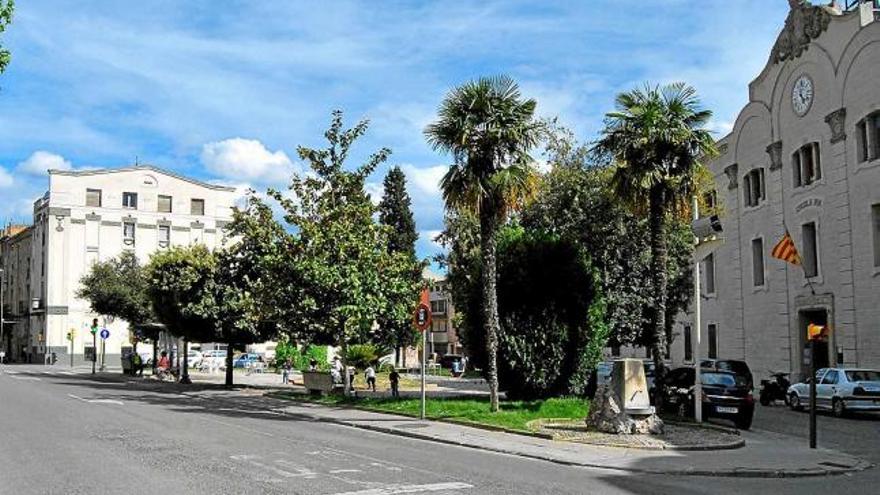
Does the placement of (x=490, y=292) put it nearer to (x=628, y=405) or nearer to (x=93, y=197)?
(x=628, y=405)

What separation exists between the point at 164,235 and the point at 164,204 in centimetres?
304

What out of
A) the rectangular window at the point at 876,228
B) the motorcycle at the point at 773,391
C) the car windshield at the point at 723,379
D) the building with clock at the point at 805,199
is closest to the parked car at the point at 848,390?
the building with clock at the point at 805,199

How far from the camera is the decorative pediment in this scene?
1349 inches

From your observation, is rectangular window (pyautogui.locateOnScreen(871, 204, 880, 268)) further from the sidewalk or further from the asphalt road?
the asphalt road

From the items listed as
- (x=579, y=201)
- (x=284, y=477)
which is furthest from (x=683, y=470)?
(x=579, y=201)

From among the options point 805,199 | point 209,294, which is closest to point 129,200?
point 209,294

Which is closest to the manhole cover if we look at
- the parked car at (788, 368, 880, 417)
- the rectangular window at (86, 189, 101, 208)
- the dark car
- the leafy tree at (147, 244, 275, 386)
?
the dark car

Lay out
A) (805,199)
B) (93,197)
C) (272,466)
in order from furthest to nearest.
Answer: (93,197) → (805,199) → (272,466)

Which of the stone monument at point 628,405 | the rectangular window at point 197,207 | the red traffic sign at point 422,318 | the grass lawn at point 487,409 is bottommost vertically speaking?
the grass lawn at point 487,409

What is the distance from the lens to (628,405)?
18312 millimetres

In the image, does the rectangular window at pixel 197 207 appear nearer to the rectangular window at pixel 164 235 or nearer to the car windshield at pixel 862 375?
the rectangular window at pixel 164 235

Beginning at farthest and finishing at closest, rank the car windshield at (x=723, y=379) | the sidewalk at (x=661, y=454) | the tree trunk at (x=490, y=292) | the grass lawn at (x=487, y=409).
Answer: the car windshield at (x=723, y=379)
the tree trunk at (x=490, y=292)
the grass lawn at (x=487, y=409)
the sidewalk at (x=661, y=454)

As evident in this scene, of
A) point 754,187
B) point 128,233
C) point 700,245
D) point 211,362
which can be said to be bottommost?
point 211,362

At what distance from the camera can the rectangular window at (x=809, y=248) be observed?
114 feet
